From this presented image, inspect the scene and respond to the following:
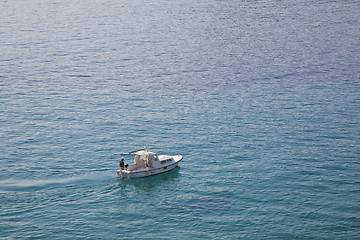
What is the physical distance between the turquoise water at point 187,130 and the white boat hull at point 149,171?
82 cm

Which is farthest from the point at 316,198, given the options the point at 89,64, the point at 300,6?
the point at 300,6

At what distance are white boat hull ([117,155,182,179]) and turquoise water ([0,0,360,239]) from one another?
2.69 feet

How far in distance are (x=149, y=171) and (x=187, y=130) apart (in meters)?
15.8

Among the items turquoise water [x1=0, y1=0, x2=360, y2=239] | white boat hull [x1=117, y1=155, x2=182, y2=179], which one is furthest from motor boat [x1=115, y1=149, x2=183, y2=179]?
turquoise water [x1=0, y1=0, x2=360, y2=239]

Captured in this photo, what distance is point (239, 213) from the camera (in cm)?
5431

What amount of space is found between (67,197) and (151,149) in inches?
693

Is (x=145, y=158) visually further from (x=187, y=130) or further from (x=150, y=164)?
(x=187, y=130)

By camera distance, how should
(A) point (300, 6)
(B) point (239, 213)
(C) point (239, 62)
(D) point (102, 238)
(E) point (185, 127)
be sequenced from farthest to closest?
1. (A) point (300, 6)
2. (C) point (239, 62)
3. (E) point (185, 127)
4. (B) point (239, 213)
5. (D) point (102, 238)

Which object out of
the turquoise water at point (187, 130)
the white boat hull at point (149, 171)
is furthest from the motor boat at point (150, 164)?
the turquoise water at point (187, 130)

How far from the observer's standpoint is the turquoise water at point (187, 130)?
53.8 meters

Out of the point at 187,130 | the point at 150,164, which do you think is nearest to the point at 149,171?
the point at 150,164

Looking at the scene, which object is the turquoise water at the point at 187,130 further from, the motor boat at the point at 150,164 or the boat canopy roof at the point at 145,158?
the boat canopy roof at the point at 145,158

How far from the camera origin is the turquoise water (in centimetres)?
5384

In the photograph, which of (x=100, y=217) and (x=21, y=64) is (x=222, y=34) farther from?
(x=100, y=217)
